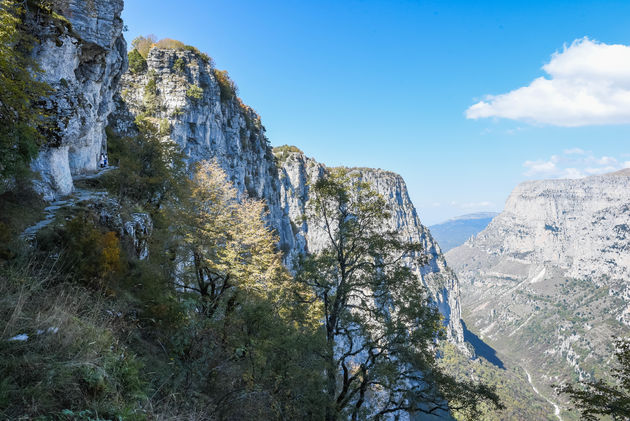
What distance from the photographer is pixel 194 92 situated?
125ft

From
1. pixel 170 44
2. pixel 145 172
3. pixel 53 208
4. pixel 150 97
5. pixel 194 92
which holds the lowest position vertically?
pixel 53 208

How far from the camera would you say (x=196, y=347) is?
21.9ft

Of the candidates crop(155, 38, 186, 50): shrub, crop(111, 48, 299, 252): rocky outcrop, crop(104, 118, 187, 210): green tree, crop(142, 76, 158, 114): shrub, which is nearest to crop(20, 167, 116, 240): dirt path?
crop(104, 118, 187, 210): green tree

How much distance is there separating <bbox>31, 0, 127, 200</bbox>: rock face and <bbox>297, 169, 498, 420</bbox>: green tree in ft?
33.1

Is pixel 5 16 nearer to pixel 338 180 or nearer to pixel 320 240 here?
pixel 338 180

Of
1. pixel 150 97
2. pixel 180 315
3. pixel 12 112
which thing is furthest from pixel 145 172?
pixel 150 97

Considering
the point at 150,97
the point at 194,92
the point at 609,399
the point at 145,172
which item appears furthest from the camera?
the point at 194,92

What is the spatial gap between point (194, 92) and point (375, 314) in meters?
36.7

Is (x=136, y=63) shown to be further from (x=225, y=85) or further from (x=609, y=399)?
(x=609, y=399)

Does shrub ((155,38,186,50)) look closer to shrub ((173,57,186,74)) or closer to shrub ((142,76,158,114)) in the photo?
shrub ((173,57,186,74))

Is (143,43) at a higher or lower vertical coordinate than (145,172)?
higher

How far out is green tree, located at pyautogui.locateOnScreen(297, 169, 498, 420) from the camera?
442 inches

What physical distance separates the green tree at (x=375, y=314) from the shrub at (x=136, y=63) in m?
37.0

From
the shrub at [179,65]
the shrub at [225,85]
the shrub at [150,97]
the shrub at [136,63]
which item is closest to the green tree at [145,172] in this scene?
the shrub at [150,97]
